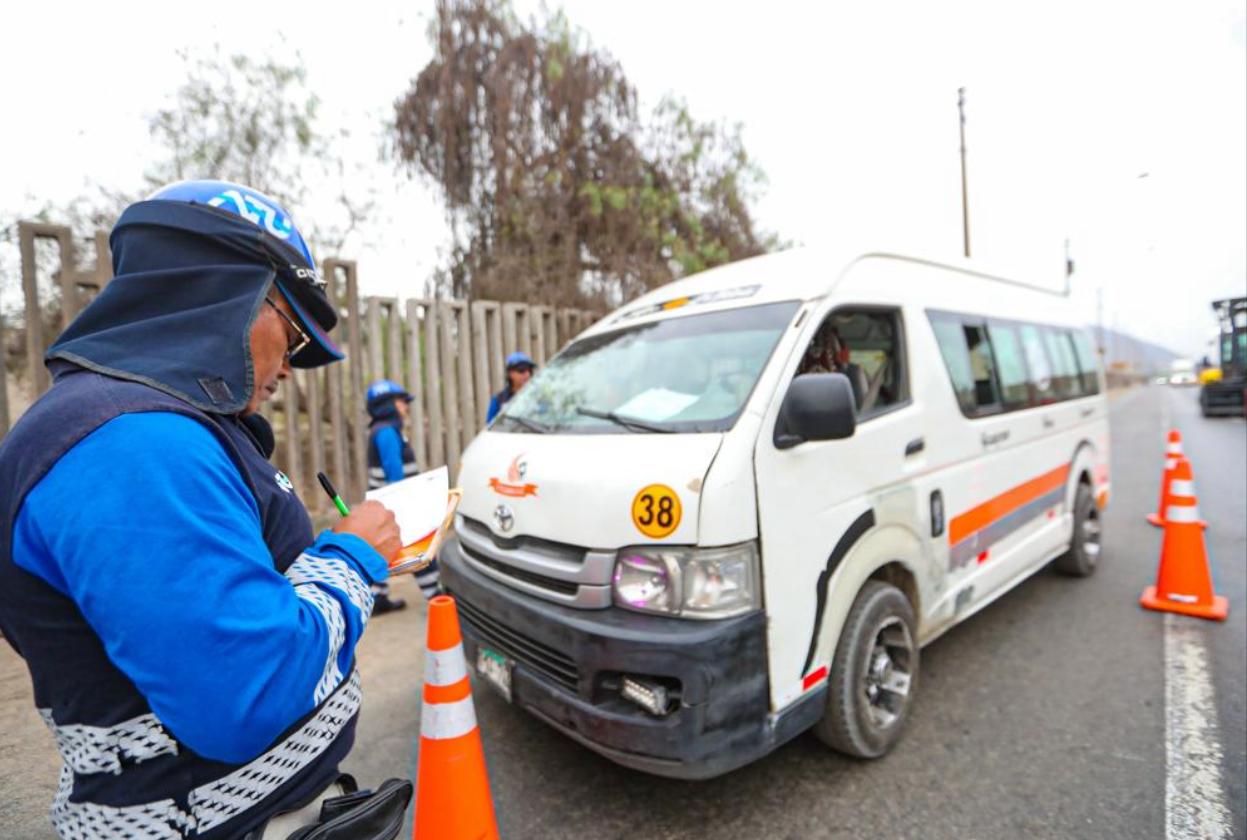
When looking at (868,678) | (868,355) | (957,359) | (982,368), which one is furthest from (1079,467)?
(868,678)

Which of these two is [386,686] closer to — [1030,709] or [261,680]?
[261,680]

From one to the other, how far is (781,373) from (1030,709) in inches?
84.2

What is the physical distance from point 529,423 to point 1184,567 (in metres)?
4.37

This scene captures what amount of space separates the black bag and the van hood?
3.39 feet

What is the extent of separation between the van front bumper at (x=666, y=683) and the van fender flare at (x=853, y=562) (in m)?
0.23

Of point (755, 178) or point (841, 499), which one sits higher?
point (755, 178)

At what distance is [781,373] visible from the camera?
7.78 ft

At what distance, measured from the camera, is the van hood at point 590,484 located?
83.1 inches

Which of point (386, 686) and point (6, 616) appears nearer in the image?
point (6, 616)

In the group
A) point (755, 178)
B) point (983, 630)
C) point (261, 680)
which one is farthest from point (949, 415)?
point (755, 178)

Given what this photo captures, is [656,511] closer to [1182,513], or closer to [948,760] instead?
[948,760]

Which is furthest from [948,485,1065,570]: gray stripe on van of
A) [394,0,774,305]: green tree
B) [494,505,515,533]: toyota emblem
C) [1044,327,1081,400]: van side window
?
[394,0,774,305]: green tree

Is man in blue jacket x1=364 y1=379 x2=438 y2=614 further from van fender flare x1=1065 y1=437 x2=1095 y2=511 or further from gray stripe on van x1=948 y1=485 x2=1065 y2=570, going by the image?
van fender flare x1=1065 y1=437 x2=1095 y2=511

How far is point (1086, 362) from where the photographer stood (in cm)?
534
